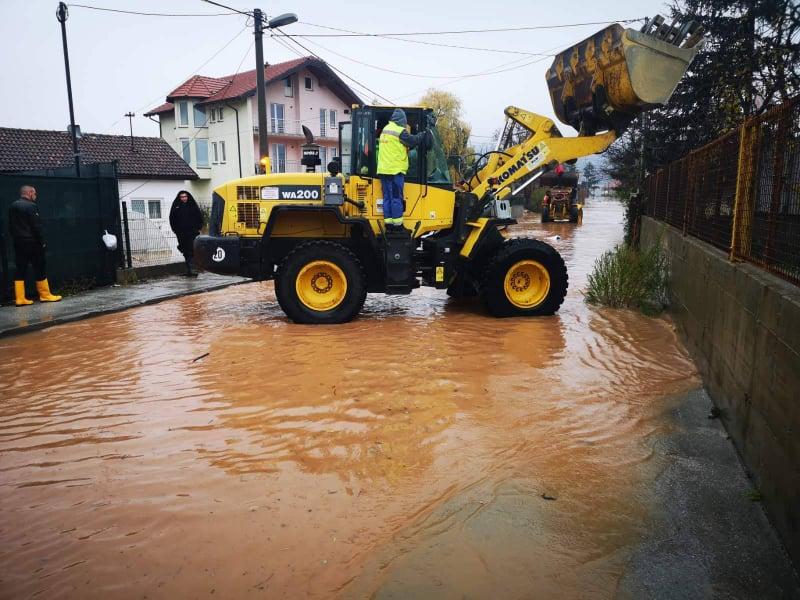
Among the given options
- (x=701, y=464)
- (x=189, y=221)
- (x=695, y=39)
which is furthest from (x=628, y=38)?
(x=189, y=221)

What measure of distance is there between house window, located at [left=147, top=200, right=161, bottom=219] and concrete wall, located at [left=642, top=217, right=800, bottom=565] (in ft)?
104

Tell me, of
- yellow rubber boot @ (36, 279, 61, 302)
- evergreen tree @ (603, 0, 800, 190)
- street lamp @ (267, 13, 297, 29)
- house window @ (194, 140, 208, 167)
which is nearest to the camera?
yellow rubber boot @ (36, 279, 61, 302)

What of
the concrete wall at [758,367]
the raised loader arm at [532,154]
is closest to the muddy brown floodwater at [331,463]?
the concrete wall at [758,367]

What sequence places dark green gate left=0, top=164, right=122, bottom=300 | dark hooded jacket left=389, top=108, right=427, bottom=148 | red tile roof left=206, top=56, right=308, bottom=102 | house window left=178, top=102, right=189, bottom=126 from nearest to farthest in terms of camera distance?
dark hooded jacket left=389, top=108, right=427, bottom=148 < dark green gate left=0, top=164, right=122, bottom=300 < red tile roof left=206, top=56, right=308, bottom=102 < house window left=178, top=102, right=189, bottom=126

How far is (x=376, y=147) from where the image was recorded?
883cm

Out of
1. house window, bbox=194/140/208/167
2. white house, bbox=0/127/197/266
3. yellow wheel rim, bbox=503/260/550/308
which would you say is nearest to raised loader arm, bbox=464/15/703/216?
yellow wheel rim, bbox=503/260/550/308

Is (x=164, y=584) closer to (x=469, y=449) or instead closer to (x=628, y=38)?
(x=469, y=449)

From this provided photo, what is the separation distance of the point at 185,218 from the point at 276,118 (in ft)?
107

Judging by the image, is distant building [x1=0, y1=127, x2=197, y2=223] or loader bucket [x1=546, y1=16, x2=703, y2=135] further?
distant building [x1=0, y1=127, x2=197, y2=223]

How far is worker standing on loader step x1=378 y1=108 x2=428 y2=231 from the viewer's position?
8445mm

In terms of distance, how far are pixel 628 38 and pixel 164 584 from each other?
26.1 feet

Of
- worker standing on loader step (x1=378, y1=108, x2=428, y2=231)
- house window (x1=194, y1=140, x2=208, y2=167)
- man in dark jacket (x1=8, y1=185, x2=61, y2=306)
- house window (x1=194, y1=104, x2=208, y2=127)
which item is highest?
house window (x1=194, y1=104, x2=208, y2=127)

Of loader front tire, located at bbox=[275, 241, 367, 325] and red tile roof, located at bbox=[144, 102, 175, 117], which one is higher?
red tile roof, located at bbox=[144, 102, 175, 117]

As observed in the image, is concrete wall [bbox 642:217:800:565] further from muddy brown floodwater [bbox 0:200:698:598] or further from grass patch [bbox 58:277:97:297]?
grass patch [bbox 58:277:97:297]
